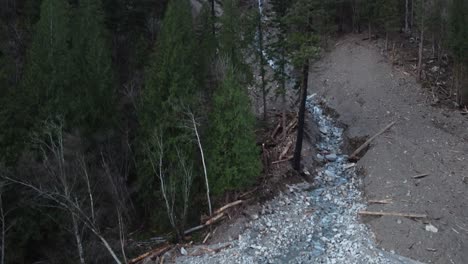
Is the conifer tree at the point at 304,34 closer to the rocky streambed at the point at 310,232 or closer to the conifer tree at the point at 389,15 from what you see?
the rocky streambed at the point at 310,232

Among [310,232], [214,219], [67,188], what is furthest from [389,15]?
[67,188]

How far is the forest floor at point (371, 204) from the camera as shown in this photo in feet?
62.8

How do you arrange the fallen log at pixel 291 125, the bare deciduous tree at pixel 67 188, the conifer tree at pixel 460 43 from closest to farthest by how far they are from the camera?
the bare deciduous tree at pixel 67 188 → the fallen log at pixel 291 125 → the conifer tree at pixel 460 43

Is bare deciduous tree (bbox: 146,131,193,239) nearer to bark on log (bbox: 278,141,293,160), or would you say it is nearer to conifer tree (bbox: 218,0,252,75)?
bark on log (bbox: 278,141,293,160)

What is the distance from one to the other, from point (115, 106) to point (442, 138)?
22106 mm

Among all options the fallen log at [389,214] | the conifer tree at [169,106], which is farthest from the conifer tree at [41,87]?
the fallen log at [389,214]

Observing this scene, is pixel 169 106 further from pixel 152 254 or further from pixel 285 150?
pixel 285 150

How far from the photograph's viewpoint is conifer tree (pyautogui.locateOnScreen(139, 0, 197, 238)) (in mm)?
23266

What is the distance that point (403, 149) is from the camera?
89.9 feet

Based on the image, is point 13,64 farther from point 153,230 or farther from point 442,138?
point 442,138

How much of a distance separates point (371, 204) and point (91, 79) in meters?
16.9

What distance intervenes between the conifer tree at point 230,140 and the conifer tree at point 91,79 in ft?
21.5

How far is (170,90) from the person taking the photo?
76.9 ft

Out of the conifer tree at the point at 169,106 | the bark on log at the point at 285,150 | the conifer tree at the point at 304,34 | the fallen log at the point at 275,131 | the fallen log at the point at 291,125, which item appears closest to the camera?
the conifer tree at the point at 304,34
